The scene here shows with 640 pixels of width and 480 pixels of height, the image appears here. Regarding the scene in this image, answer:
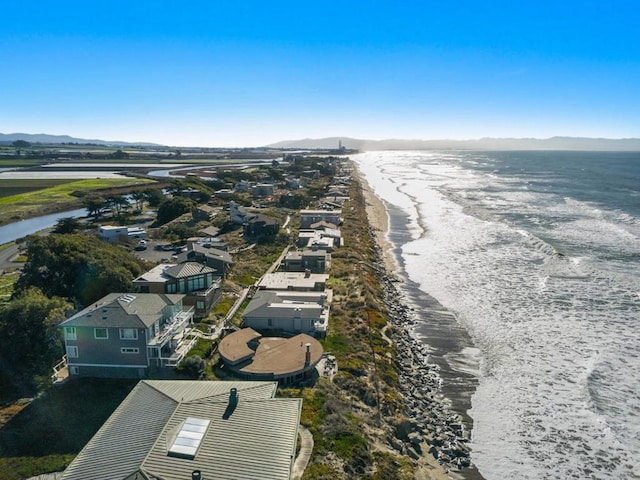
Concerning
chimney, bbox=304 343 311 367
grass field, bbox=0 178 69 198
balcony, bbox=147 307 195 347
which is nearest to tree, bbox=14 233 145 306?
balcony, bbox=147 307 195 347

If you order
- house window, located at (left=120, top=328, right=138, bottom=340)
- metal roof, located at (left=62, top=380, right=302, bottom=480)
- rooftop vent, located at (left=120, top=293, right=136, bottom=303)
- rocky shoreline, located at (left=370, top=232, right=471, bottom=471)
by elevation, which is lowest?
rocky shoreline, located at (left=370, top=232, right=471, bottom=471)

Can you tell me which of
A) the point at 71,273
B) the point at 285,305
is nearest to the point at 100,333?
the point at 71,273

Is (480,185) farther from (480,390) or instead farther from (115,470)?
(115,470)

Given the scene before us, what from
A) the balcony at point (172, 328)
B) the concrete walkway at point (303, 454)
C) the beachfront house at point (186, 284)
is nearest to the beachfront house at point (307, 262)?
the beachfront house at point (186, 284)

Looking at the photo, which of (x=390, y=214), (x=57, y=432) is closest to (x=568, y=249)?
(x=390, y=214)

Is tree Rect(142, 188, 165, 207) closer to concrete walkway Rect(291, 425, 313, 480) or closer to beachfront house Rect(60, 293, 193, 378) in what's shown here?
beachfront house Rect(60, 293, 193, 378)

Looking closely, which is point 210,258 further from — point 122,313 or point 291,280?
point 122,313
